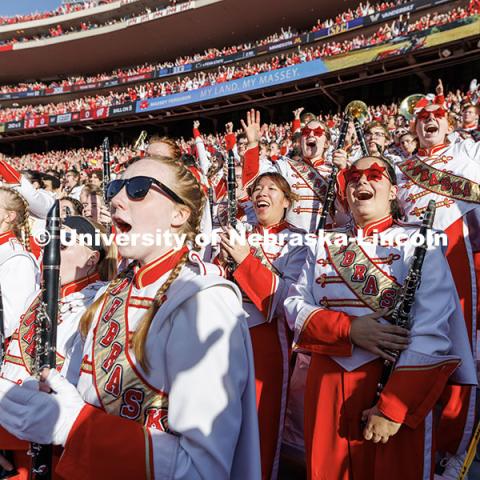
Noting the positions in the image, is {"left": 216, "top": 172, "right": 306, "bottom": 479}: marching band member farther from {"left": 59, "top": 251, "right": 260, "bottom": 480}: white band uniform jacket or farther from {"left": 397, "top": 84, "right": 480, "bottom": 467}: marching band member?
{"left": 59, "top": 251, "right": 260, "bottom": 480}: white band uniform jacket

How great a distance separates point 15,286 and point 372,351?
2065 millimetres

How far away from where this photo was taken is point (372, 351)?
2205 mm

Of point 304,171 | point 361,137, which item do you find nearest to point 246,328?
point 304,171

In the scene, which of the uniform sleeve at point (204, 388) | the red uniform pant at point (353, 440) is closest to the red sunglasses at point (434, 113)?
the red uniform pant at point (353, 440)

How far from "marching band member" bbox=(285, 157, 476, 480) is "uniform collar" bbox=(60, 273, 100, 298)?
45.4 inches

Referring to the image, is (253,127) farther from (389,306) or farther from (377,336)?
(377,336)

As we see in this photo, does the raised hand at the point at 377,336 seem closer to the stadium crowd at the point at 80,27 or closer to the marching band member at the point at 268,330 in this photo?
the marching band member at the point at 268,330

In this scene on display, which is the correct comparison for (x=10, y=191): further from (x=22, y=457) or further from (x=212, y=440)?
(x=212, y=440)

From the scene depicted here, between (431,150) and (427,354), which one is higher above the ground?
(431,150)

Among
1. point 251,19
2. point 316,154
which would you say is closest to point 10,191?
point 316,154

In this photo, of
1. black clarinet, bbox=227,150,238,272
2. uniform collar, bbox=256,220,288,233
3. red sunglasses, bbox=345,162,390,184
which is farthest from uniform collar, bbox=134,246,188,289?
uniform collar, bbox=256,220,288,233

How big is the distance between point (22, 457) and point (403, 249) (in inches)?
84.0

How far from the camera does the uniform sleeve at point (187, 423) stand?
50.3 inches

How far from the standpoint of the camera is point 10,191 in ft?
10.5
